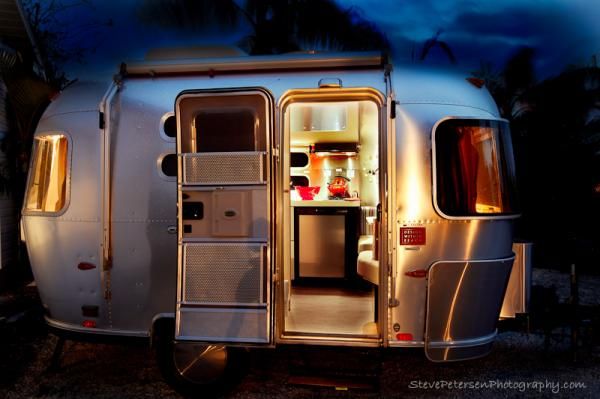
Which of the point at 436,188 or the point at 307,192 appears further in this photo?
the point at 307,192

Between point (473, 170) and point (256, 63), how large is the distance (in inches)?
80.9

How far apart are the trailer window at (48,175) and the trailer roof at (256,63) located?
3.03 feet

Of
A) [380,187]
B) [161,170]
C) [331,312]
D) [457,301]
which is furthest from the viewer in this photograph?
[331,312]

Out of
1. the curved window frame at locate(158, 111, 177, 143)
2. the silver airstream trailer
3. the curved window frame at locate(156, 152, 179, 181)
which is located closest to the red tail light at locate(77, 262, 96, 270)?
the silver airstream trailer

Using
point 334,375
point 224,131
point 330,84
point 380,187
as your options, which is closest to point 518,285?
point 380,187

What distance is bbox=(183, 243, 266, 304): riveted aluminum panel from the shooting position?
3.48 m

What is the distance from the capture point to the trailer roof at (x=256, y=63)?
3.70 m

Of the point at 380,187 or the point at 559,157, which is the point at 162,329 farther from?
the point at 559,157

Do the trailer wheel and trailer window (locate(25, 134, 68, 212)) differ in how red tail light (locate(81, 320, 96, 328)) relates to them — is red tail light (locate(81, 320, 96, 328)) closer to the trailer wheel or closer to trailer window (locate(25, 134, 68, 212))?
the trailer wheel

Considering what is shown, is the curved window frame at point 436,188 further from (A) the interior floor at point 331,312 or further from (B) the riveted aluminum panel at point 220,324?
(B) the riveted aluminum panel at point 220,324

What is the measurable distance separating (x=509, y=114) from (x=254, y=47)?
20.9 ft

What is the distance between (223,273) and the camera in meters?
3.51

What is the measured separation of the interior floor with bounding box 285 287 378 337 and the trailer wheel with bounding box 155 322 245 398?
0.60 metres

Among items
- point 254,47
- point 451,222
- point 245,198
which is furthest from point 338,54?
point 254,47
